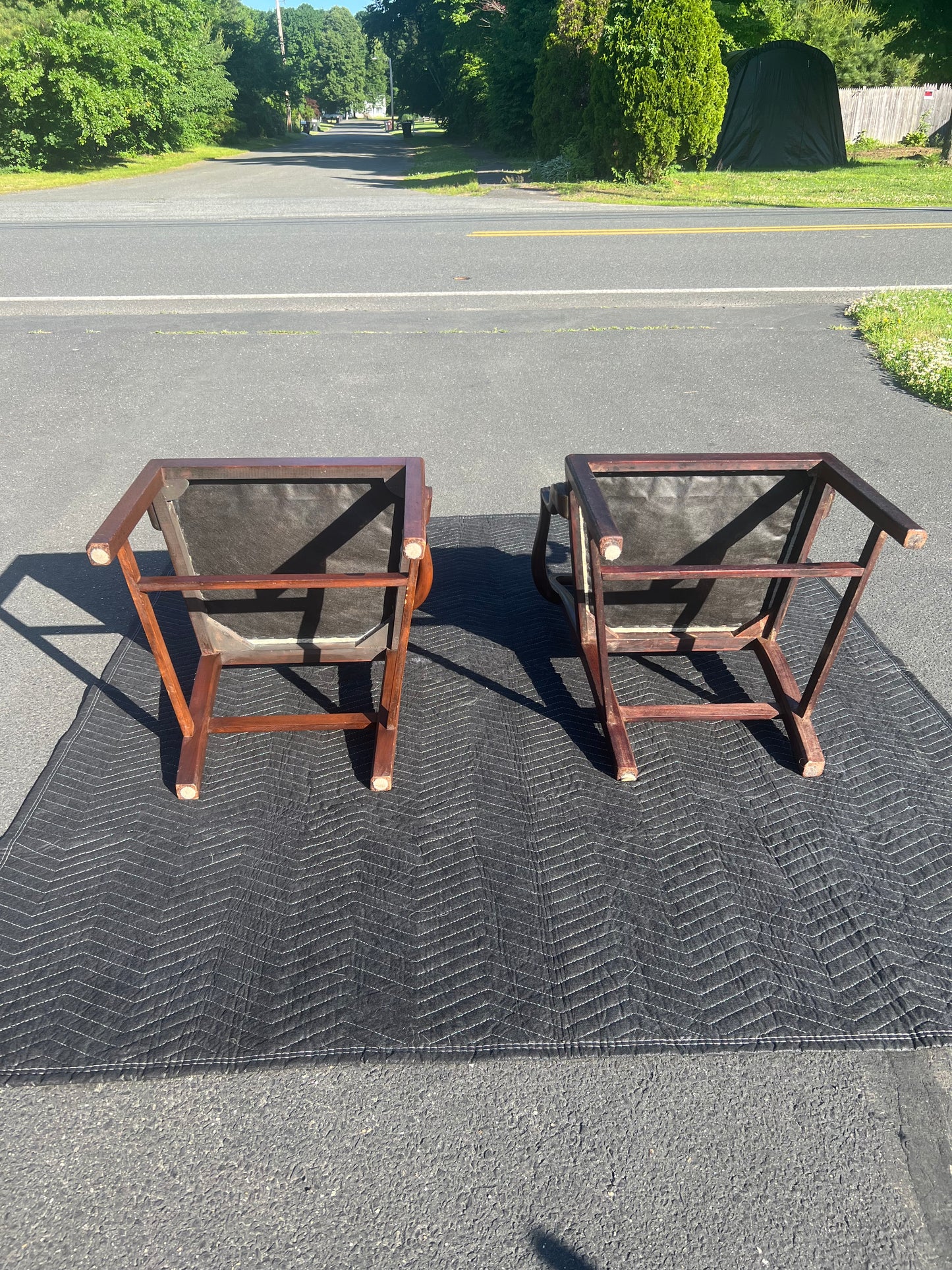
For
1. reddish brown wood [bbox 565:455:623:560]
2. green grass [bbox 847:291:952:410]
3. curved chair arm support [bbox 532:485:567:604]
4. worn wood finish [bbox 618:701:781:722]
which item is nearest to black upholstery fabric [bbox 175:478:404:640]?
reddish brown wood [bbox 565:455:623:560]

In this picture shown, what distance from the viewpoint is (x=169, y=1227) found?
68.7 inches

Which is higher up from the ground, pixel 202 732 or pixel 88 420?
pixel 202 732

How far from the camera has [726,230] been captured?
42.3 feet

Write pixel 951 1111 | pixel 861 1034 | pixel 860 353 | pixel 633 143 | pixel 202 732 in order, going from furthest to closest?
pixel 633 143 < pixel 860 353 < pixel 202 732 < pixel 861 1034 < pixel 951 1111

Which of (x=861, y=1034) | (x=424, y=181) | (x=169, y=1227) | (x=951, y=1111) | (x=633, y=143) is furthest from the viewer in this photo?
(x=424, y=181)

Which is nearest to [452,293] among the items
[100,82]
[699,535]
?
[699,535]

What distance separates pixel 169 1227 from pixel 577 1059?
1.01 m

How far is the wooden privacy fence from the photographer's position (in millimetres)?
26719

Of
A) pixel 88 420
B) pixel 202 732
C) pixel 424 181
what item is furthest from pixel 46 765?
pixel 424 181

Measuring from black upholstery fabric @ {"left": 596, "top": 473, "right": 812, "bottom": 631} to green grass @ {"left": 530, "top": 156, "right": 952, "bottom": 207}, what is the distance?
14.8 meters

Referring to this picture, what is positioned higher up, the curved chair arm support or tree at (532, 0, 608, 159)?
tree at (532, 0, 608, 159)

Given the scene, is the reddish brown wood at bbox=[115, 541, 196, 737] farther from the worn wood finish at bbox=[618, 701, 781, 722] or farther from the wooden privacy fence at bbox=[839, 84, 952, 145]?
the wooden privacy fence at bbox=[839, 84, 952, 145]

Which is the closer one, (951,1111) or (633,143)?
(951,1111)

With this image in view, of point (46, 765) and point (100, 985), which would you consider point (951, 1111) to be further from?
point (46, 765)
